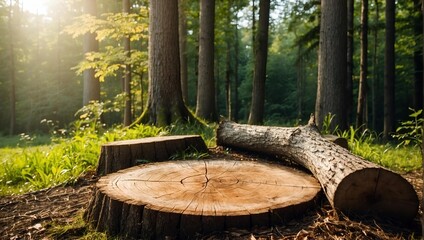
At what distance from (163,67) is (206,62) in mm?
3763

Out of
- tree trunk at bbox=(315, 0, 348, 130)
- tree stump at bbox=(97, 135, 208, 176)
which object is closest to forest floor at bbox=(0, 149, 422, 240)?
tree stump at bbox=(97, 135, 208, 176)

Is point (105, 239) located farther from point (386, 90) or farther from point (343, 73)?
point (386, 90)

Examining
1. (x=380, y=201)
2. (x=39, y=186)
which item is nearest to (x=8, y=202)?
(x=39, y=186)

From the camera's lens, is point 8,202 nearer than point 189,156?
Yes

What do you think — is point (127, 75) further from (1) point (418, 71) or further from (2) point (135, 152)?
(1) point (418, 71)

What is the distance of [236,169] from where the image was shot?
357cm

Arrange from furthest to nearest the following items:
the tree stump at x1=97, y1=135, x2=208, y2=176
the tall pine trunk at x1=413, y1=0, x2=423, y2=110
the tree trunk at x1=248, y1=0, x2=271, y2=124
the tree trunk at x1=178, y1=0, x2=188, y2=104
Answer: the tall pine trunk at x1=413, y1=0, x2=423, y2=110
the tree trunk at x1=178, y1=0, x2=188, y2=104
the tree trunk at x1=248, y1=0, x2=271, y2=124
the tree stump at x1=97, y1=135, x2=208, y2=176

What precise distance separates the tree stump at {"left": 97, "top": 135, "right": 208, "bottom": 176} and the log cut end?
258 centimetres

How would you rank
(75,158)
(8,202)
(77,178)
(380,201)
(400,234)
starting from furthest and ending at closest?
(75,158) → (77,178) → (8,202) → (380,201) → (400,234)

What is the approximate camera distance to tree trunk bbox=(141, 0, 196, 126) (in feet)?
24.1

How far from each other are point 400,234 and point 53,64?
A: 32696 millimetres

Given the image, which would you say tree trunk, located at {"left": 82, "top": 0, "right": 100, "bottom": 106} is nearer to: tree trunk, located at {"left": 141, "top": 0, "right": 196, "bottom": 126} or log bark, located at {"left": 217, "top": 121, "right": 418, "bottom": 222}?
tree trunk, located at {"left": 141, "top": 0, "right": 196, "bottom": 126}

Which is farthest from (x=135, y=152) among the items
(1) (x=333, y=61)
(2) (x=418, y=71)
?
(2) (x=418, y=71)

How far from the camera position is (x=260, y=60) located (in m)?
12.2
